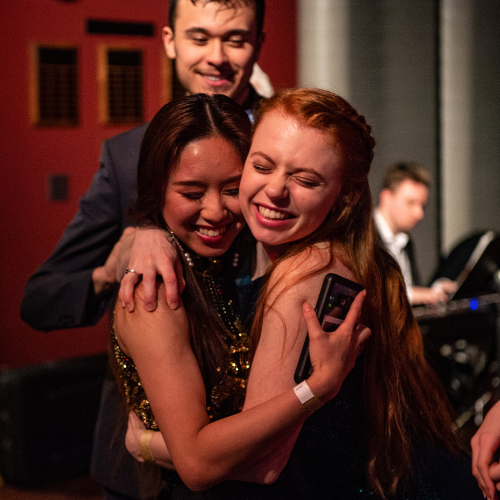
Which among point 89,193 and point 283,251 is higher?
point 89,193

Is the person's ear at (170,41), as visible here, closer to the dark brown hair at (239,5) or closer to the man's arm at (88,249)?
the dark brown hair at (239,5)

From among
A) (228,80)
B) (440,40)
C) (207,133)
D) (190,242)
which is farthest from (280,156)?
(440,40)

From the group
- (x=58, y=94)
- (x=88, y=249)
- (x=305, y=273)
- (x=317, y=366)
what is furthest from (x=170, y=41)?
(x=58, y=94)

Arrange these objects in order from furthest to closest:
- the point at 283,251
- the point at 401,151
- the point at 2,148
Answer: the point at 401,151
the point at 2,148
the point at 283,251

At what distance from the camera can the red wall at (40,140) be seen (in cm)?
382

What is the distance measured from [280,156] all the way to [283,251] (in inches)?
8.6

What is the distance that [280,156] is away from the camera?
→ 3.90 ft

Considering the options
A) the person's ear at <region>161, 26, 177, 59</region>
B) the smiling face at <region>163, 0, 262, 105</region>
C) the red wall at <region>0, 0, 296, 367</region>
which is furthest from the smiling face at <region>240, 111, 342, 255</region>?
the red wall at <region>0, 0, 296, 367</region>

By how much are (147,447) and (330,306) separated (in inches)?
19.9

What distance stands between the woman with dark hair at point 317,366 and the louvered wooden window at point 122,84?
2.98m

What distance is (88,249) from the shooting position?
172 cm

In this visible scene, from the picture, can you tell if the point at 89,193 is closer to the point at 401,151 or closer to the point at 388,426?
the point at 388,426

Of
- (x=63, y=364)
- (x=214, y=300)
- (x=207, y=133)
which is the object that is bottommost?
(x=63, y=364)

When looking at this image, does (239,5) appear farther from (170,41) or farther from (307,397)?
(307,397)
